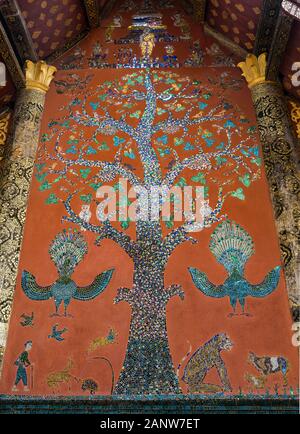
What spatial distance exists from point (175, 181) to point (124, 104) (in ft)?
4.78

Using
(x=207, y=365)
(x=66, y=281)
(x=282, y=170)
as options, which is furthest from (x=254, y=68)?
(x=207, y=365)

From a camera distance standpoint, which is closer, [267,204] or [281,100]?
[267,204]

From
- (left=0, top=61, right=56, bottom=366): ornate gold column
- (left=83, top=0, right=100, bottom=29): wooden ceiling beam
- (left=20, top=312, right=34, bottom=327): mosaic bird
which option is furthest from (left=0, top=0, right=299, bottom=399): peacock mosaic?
(left=83, top=0, right=100, bottom=29): wooden ceiling beam

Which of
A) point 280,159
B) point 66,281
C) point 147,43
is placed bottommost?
point 66,281

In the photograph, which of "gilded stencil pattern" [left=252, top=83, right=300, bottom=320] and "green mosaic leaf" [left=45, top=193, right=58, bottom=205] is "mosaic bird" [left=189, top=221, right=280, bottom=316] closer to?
"gilded stencil pattern" [left=252, top=83, right=300, bottom=320]

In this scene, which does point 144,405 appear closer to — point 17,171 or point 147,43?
point 17,171

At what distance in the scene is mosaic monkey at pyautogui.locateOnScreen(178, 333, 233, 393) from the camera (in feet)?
14.5

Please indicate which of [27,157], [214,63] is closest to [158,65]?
[214,63]

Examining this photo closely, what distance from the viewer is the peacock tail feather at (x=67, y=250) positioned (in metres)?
5.15

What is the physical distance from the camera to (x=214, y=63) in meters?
6.71

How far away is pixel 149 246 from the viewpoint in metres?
5.23

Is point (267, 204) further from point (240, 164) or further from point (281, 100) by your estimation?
point (281, 100)

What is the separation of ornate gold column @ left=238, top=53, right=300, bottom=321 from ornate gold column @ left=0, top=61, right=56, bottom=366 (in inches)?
109

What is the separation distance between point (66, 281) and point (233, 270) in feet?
5.84
